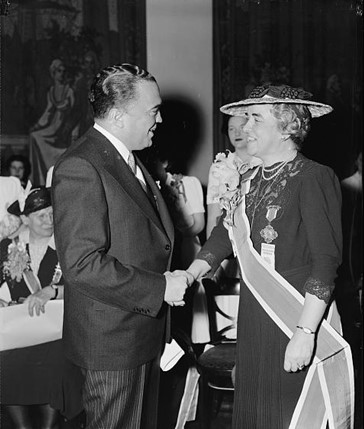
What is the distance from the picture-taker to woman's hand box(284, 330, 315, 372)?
1960 millimetres

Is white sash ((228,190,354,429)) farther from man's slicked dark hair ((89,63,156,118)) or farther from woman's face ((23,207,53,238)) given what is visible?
woman's face ((23,207,53,238))

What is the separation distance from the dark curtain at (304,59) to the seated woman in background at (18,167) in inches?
61.7

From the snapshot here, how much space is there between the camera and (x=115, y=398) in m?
1.99

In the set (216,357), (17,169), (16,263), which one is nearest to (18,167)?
(17,169)

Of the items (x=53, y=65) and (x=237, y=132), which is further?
(x=53, y=65)

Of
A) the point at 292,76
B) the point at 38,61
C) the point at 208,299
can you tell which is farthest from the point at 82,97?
the point at 208,299

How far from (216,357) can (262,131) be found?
1296mm

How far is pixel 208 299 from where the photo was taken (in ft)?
10.9

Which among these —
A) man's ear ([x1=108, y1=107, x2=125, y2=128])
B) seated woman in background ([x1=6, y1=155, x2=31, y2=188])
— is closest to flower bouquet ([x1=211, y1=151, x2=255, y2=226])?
man's ear ([x1=108, y1=107, x2=125, y2=128])

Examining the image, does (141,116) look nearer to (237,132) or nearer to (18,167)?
(237,132)

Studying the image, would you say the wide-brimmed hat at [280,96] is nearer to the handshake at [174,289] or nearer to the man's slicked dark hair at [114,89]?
the man's slicked dark hair at [114,89]

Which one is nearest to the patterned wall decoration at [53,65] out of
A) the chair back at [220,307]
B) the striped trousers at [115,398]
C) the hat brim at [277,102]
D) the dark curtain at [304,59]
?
the dark curtain at [304,59]

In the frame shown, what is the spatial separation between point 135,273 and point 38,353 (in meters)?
1.08

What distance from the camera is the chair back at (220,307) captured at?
331 centimetres
